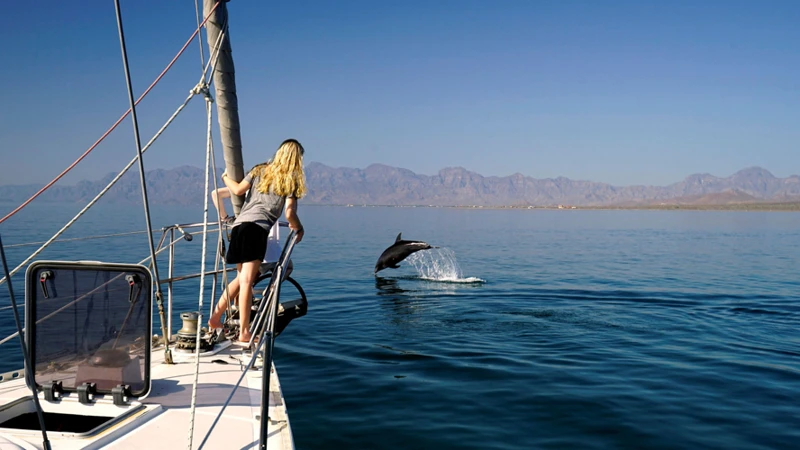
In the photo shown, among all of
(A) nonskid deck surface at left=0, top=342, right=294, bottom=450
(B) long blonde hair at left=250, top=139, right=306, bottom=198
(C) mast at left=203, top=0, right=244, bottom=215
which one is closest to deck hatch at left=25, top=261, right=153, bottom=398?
(A) nonskid deck surface at left=0, top=342, right=294, bottom=450

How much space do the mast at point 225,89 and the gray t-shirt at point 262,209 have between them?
47 centimetres

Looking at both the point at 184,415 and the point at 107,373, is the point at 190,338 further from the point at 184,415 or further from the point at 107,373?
the point at 184,415

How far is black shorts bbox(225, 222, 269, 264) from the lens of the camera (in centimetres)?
681

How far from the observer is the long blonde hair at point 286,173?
265 inches

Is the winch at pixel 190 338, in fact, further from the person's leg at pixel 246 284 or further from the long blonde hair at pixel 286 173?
the long blonde hair at pixel 286 173

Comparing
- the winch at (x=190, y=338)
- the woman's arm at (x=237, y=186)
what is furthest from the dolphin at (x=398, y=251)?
the winch at (x=190, y=338)

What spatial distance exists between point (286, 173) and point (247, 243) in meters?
0.92

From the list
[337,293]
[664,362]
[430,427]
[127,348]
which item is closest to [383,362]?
[430,427]

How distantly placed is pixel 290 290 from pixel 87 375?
43.6 ft

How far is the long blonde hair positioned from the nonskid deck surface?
196 centimetres

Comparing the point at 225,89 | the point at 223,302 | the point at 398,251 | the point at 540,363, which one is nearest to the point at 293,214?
the point at 223,302

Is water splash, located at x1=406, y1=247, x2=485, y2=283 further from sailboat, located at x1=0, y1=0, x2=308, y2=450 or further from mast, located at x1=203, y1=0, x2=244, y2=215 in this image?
sailboat, located at x1=0, y1=0, x2=308, y2=450

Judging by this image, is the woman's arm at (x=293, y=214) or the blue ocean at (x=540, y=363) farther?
the blue ocean at (x=540, y=363)

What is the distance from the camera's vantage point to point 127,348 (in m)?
4.80
